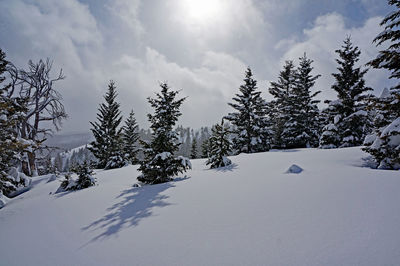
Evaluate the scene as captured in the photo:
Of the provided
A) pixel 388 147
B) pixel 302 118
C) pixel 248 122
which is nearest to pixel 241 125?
pixel 248 122

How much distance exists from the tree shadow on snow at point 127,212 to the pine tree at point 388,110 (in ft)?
28.3

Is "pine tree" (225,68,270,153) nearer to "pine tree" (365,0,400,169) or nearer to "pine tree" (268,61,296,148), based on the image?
"pine tree" (268,61,296,148)

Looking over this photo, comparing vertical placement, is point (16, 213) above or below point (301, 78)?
below

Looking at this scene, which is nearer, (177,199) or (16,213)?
(177,199)

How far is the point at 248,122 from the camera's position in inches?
803

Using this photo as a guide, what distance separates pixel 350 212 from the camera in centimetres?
322

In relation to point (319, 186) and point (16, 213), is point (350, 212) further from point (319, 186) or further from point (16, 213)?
point (16, 213)

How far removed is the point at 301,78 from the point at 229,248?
2634 cm

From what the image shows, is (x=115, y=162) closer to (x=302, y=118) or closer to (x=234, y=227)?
(x=234, y=227)

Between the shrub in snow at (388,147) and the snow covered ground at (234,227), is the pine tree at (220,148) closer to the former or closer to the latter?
the snow covered ground at (234,227)

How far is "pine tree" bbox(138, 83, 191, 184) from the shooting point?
886 centimetres

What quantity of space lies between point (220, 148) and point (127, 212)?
277 inches

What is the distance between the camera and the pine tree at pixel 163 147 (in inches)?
349

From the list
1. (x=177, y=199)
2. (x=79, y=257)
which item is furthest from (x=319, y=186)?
(x=79, y=257)
